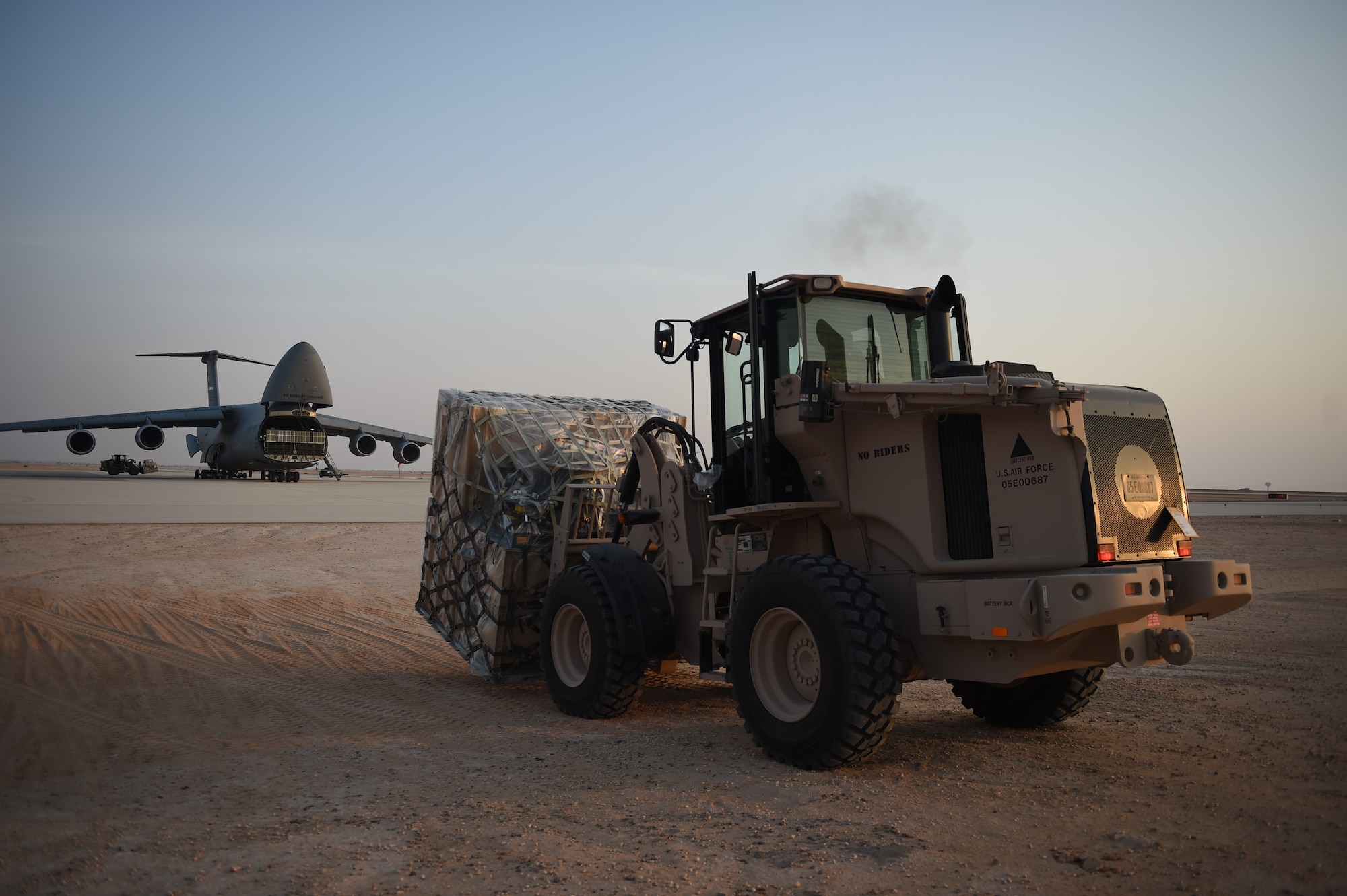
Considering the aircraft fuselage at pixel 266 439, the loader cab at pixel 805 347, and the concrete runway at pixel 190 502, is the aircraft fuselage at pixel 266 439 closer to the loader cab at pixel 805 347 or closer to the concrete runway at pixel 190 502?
the concrete runway at pixel 190 502

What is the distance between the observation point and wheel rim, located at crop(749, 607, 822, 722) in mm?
6410

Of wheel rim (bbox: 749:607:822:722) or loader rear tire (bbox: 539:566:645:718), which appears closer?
Answer: wheel rim (bbox: 749:607:822:722)

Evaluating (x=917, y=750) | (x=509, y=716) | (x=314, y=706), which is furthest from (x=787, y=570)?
(x=314, y=706)

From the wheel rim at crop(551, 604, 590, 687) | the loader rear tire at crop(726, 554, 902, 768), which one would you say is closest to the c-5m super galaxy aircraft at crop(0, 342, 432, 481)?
the wheel rim at crop(551, 604, 590, 687)

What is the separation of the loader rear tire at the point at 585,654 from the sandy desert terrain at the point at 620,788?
21 cm

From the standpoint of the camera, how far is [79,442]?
44969 millimetres

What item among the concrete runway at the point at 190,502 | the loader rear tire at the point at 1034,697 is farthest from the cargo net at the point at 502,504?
the concrete runway at the point at 190,502

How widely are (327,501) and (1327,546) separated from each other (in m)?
30.3

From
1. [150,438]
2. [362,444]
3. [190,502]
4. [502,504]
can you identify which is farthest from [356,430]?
[502,504]

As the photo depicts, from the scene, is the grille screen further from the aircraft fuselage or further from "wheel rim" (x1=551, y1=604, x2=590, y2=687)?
the aircraft fuselage

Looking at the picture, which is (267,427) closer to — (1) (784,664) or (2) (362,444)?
(2) (362,444)

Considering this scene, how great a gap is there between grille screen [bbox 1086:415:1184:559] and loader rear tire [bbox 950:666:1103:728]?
1.57 meters

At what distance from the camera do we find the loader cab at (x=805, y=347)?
711cm

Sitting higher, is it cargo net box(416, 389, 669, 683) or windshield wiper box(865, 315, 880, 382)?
windshield wiper box(865, 315, 880, 382)
